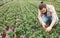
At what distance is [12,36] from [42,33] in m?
0.91

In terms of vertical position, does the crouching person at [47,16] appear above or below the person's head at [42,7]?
below

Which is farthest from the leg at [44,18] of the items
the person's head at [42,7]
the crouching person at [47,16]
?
the person's head at [42,7]

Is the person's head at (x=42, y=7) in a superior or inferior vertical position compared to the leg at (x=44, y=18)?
superior

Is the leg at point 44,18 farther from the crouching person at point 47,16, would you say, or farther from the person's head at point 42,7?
the person's head at point 42,7

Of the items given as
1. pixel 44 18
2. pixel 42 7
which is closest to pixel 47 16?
pixel 44 18

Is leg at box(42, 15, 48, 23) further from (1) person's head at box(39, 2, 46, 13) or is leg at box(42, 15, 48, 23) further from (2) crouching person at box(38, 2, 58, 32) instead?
(1) person's head at box(39, 2, 46, 13)

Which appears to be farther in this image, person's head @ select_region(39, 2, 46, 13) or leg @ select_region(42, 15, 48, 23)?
leg @ select_region(42, 15, 48, 23)

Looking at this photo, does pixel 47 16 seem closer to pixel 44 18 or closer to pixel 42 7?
pixel 44 18

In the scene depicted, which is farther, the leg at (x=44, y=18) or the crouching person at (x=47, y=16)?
the leg at (x=44, y=18)

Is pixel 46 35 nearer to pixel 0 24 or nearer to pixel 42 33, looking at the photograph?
pixel 42 33

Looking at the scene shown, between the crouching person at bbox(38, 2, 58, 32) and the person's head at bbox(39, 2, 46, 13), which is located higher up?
the person's head at bbox(39, 2, 46, 13)

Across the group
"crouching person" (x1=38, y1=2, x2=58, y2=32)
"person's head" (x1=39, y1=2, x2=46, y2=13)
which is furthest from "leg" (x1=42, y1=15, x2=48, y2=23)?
"person's head" (x1=39, y1=2, x2=46, y2=13)

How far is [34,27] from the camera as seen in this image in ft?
27.8

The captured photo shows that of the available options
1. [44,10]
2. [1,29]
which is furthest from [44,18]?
A: [1,29]
